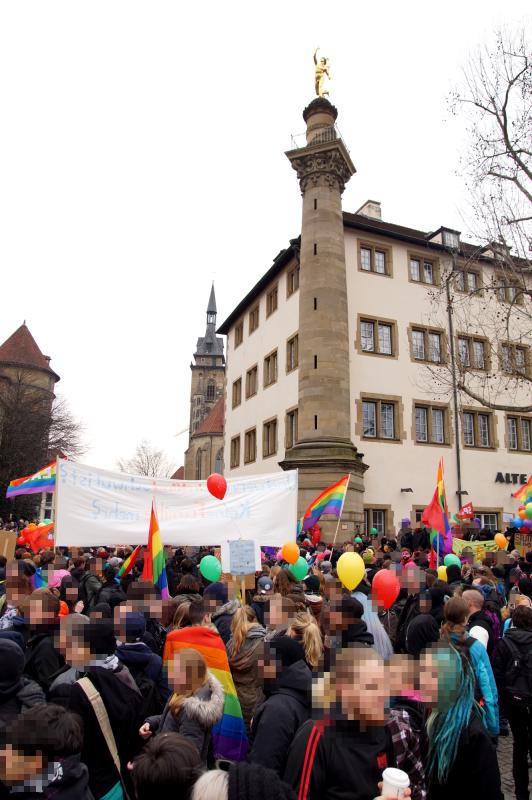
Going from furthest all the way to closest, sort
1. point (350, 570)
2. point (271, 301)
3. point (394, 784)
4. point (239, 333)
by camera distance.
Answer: point (239, 333) → point (271, 301) → point (350, 570) → point (394, 784)

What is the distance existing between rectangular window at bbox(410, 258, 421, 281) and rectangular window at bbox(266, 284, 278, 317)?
7.29m

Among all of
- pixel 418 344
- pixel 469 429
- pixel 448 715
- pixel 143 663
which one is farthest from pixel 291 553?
pixel 469 429

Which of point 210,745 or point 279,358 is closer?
point 210,745

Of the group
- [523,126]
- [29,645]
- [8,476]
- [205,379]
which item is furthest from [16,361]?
[29,645]

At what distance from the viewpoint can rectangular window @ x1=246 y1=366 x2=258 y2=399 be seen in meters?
35.8

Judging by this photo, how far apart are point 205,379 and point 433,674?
328ft

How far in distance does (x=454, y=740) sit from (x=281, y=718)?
0.89 metres

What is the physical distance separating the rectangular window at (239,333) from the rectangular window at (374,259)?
11.6m

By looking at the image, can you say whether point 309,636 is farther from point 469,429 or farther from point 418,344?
point 469,429

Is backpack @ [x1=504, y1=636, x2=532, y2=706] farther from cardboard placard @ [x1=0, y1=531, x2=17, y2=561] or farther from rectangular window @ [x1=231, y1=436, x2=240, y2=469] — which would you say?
rectangular window @ [x1=231, y1=436, x2=240, y2=469]

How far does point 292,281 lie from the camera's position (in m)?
31.2

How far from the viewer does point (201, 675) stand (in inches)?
142

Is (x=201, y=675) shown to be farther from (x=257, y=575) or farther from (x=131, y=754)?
(x=257, y=575)

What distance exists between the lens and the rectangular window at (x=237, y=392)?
3850 centimetres
